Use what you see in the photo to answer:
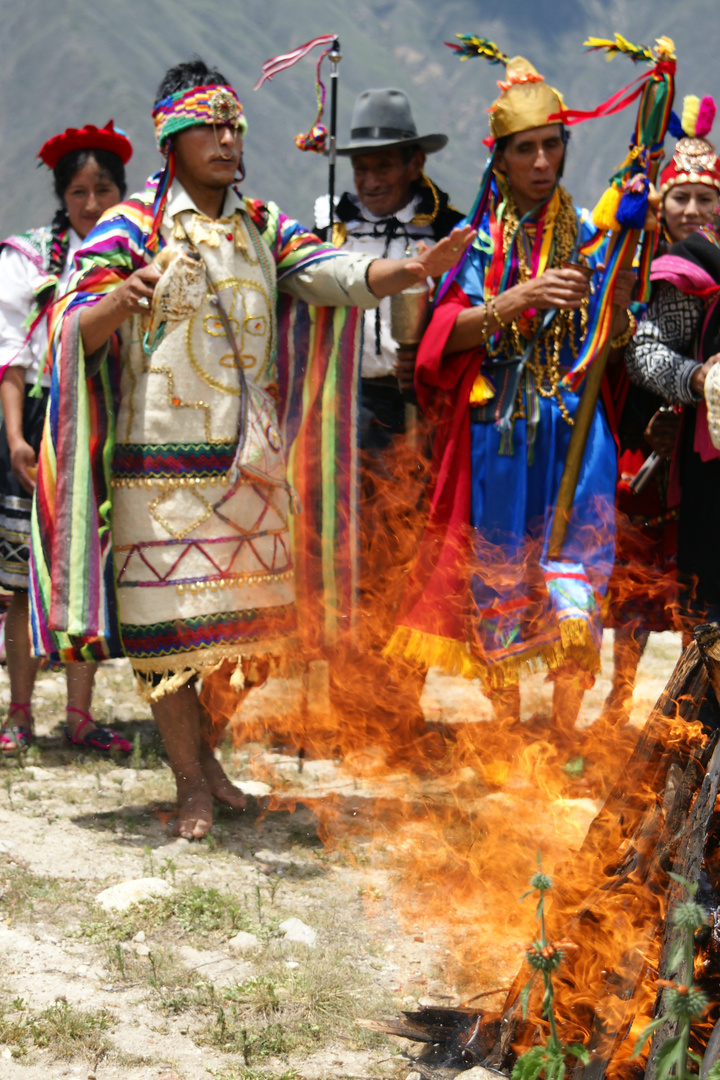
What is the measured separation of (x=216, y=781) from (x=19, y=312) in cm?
210

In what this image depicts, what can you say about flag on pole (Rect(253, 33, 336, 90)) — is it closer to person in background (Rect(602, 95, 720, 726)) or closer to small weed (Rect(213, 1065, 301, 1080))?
person in background (Rect(602, 95, 720, 726))

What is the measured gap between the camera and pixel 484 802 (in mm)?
4227

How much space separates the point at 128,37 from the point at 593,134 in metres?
39.2

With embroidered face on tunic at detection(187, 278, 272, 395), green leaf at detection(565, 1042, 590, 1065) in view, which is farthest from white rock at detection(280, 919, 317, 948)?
embroidered face on tunic at detection(187, 278, 272, 395)

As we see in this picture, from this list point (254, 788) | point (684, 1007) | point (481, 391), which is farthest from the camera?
point (254, 788)

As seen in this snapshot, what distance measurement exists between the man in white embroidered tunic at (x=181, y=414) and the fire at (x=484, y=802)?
0.35 m

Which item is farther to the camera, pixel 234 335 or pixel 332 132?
pixel 332 132

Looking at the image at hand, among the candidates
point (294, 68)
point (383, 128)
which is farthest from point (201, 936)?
point (294, 68)

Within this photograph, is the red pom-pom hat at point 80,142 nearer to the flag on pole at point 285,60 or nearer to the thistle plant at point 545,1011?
the flag on pole at point 285,60

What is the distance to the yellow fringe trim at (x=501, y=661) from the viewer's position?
13.3 ft

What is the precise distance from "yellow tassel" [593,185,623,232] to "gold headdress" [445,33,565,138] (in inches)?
14.1

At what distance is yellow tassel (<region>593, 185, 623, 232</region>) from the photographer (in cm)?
402

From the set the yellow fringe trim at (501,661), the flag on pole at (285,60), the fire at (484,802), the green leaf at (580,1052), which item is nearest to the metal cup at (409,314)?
the fire at (484,802)

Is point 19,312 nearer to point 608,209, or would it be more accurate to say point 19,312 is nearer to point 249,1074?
point 608,209
